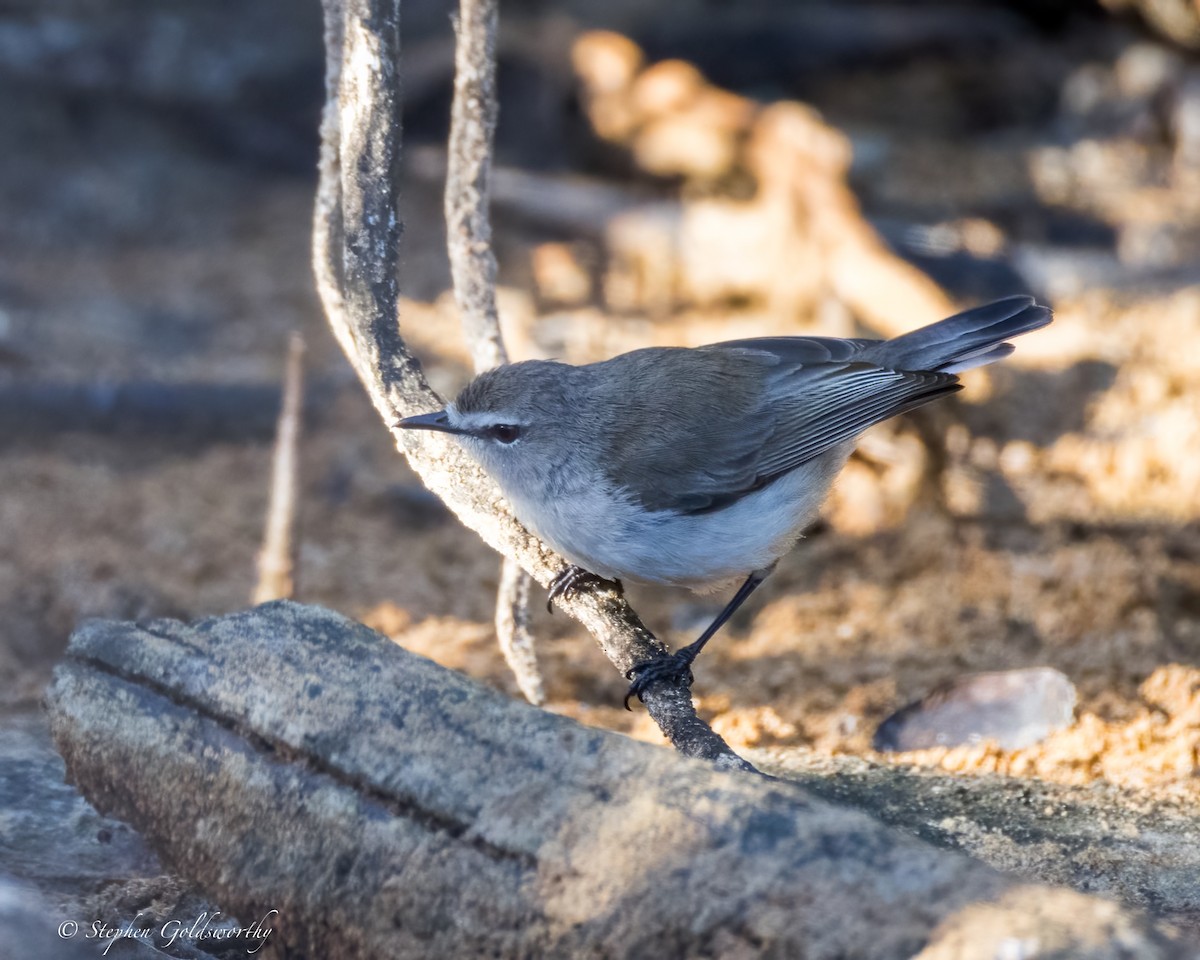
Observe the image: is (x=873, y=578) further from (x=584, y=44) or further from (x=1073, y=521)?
(x=584, y=44)

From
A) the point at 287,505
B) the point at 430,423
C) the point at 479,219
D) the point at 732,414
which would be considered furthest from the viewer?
the point at 287,505

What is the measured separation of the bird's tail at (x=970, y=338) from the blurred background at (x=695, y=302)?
1.21 meters

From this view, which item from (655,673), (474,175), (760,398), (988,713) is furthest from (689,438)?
(988,713)

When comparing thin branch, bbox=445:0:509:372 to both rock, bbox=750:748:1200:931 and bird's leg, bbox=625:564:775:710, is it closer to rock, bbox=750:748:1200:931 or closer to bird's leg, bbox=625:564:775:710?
bird's leg, bbox=625:564:775:710

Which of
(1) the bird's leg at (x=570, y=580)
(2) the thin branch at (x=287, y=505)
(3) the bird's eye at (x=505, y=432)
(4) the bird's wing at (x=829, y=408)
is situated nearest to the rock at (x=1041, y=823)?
(1) the bird's leg at (x=570, y=580)

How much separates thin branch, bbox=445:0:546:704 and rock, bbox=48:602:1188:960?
3.58ft

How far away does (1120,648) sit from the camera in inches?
191

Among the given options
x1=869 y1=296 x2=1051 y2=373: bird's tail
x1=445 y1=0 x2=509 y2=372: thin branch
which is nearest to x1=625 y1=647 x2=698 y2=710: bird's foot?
→ x1=445 y1=0 x2=509 y2=372: thin branch

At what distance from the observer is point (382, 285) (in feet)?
12.3

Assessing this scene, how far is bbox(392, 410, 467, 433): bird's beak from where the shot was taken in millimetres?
3625

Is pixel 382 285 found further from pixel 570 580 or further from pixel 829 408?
pixel 829 408

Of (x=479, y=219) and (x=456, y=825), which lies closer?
(x=456, y=825)

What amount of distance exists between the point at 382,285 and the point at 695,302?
495 cm

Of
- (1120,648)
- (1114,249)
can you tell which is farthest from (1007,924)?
(1114,249)
